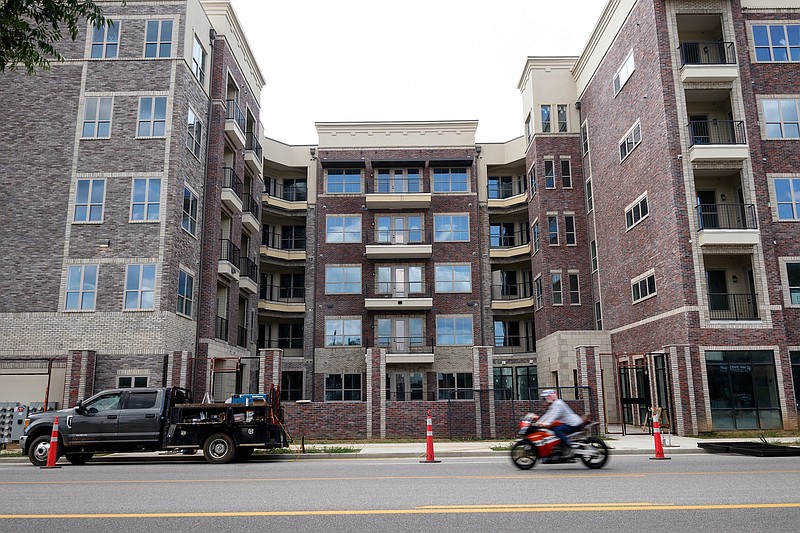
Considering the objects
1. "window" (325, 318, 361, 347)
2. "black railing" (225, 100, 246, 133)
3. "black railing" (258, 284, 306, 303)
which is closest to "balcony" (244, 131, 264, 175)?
"black railing" (225, 100, 246, 133)

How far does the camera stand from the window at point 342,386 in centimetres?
4056

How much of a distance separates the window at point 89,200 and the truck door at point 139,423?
11806 millimetres

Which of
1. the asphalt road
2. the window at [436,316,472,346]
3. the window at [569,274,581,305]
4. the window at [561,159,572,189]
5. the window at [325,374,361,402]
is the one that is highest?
the window at [561,159,572,189]

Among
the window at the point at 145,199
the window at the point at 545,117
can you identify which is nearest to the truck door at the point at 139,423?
the window at the point at 145,199

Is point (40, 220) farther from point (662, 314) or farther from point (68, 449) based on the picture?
point (662, 314)

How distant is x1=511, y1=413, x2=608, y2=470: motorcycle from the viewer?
43.8 feet

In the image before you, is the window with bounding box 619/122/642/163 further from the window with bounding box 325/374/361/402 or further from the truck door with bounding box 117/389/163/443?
the truck door with bounding box 117/389/163/443

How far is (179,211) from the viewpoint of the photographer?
2714 centimetres

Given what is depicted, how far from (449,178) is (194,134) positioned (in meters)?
19.2

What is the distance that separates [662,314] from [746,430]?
5.40 m

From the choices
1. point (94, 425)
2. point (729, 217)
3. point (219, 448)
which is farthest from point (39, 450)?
point (729, 217)

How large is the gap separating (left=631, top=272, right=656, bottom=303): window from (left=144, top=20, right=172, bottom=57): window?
22.8 m

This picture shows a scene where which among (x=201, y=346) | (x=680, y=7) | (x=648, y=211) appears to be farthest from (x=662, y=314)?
(x=201, y=346)

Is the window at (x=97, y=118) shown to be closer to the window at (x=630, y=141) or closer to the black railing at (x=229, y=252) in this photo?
the black railing at (x=229, y=252)
